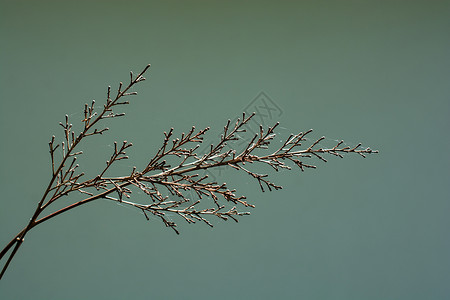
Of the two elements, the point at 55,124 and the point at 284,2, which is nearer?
the point at 55,124

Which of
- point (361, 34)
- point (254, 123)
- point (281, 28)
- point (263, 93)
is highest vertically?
point (361, 34)

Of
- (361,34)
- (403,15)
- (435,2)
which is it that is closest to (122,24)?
(361,34)

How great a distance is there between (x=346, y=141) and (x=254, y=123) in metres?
0.47

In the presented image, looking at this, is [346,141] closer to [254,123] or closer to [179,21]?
[254,123]

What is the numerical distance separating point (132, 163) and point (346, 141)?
41.8 inches

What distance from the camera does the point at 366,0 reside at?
2307 mm

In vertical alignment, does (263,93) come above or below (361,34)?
below

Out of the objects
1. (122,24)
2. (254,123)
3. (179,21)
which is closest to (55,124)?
(122,24)

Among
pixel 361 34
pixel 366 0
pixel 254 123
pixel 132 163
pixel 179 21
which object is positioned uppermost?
pixel 366 0

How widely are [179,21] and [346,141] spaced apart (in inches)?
41.2

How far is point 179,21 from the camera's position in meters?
2.22

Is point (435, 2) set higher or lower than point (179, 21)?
higher

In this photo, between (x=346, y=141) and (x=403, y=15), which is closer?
(x=346, y=141)

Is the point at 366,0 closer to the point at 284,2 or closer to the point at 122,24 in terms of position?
the point at 284,2
